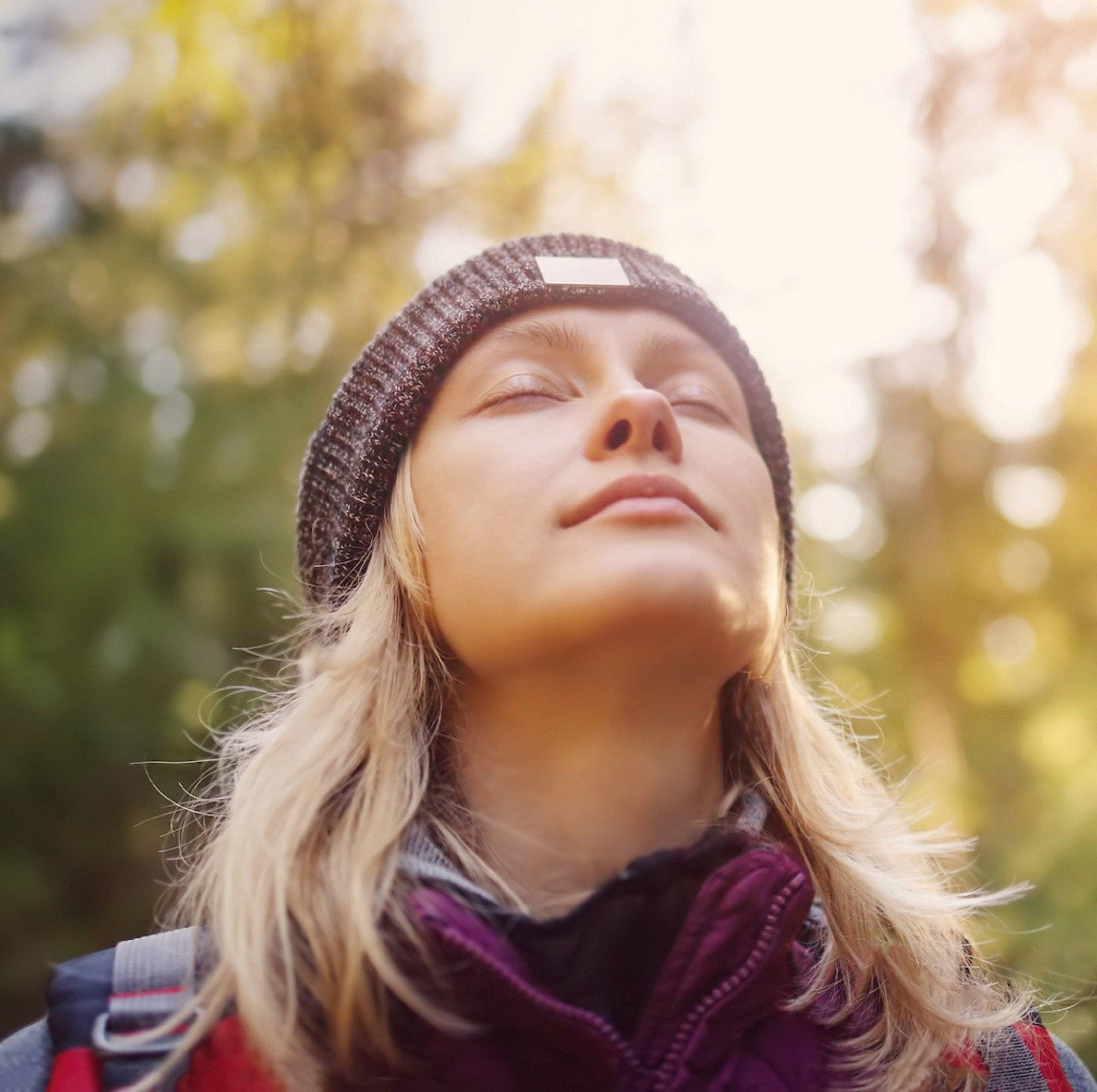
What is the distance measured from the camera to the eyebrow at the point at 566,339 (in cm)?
185

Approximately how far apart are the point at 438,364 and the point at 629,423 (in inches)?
18.4

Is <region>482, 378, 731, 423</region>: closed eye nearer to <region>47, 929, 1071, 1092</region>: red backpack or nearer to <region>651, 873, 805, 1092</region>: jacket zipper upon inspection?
<region>651, 873, 805, 1092</region>: jacket zipper

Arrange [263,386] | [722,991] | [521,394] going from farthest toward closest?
[263,386] → [521,394] → [722,991]

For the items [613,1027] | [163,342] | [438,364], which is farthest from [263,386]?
[613,1027]

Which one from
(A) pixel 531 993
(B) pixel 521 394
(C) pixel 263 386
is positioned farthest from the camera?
(C) pixel 263 386

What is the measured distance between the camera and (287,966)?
4.51 feet

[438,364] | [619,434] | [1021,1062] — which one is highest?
[438,364]

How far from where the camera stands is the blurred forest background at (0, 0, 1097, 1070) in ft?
12.2

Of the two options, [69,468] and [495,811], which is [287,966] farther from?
[69,468]

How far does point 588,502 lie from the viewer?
1577 millimetres

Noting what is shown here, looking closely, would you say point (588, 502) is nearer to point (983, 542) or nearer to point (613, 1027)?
point (613, 1027)

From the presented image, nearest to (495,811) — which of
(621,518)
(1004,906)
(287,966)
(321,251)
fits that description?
(287,966)

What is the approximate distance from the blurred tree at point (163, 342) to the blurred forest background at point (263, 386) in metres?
0.01

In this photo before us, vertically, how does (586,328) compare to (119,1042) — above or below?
above
